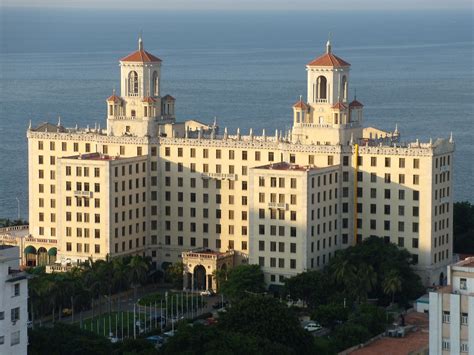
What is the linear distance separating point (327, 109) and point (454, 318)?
49.4 m

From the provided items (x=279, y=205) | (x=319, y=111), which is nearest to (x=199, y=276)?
(x=279, y=205)

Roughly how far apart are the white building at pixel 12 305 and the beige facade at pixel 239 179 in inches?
1631

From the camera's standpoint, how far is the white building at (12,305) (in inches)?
3238

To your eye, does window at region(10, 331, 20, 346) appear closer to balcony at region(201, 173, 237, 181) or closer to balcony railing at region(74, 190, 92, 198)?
balcony railing at region(74, 190, 92, 198)

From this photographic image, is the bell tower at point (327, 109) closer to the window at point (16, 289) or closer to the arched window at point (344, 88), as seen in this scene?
the arched window at point (344, 88)

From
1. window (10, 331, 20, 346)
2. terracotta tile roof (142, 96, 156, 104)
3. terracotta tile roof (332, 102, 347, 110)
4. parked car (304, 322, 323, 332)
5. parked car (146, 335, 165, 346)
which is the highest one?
terracotta tile roof (142, 96, 156, 104)

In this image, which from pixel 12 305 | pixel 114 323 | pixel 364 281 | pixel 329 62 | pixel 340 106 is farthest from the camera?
pixel 329 62

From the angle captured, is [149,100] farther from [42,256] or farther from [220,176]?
[42,256]

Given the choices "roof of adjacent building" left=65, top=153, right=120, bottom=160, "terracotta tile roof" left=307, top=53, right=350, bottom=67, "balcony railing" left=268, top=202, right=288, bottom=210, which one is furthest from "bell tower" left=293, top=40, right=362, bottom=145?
"roof of adjacent building" left=65, top=153, right=120, bottom=160

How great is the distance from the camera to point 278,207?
12306 centimetres

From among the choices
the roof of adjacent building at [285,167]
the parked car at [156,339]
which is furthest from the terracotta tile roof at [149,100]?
the parked car at [156,339]

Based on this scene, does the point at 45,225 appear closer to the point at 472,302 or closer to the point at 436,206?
the point at 436,206

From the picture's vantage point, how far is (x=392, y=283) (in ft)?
388

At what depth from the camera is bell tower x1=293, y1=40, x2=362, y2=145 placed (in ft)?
419
